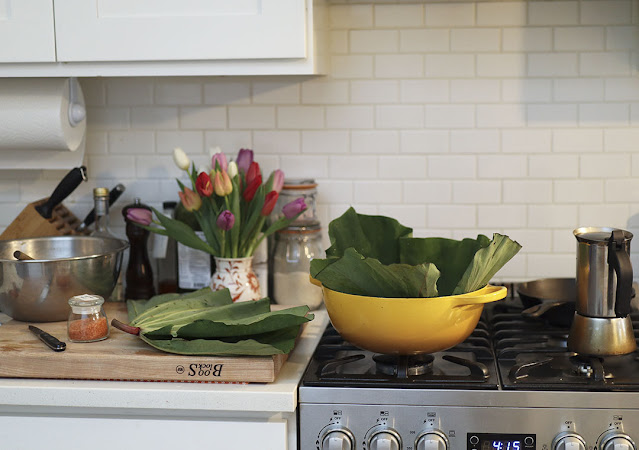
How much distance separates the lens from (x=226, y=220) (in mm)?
1940

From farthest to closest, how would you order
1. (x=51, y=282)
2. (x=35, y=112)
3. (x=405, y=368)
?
1. (x=35, y=112)
2. (x=51, y=282)
3. (x=405, y=368)

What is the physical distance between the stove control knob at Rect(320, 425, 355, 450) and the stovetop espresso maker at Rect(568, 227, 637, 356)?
51cm

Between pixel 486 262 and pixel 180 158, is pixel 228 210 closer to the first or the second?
pixel 180 158

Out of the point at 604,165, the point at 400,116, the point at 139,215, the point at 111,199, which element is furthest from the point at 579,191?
the point at 111,199

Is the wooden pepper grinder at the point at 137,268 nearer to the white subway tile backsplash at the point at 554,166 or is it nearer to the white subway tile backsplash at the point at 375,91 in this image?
the white subway tile backsplash at the point at 375,91

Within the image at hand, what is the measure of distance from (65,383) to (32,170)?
93 cm

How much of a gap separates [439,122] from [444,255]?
1.84 ft

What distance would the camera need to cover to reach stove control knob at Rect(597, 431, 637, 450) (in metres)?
1.52

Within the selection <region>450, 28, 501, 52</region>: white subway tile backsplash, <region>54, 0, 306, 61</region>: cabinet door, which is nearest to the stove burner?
<region>54, 0, 306, 61</region>: cabinet door

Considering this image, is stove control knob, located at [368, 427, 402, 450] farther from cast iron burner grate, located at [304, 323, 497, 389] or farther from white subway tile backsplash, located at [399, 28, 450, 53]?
white subway tile backsplash, located at [399, 28, 450, 53]

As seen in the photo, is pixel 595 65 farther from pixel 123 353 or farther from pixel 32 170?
pixel 32 170

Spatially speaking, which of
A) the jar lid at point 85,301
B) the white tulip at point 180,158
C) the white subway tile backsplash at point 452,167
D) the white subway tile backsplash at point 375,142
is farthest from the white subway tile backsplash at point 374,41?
the jar lid at point 85,301

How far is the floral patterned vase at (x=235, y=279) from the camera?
80.9 inches

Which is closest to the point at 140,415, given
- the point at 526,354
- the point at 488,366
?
the point at 488,366
